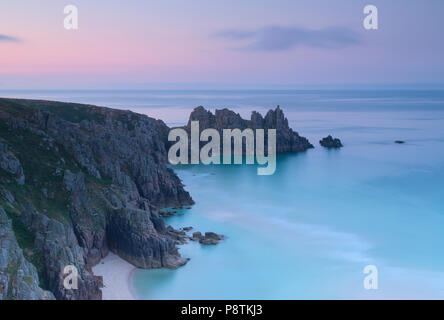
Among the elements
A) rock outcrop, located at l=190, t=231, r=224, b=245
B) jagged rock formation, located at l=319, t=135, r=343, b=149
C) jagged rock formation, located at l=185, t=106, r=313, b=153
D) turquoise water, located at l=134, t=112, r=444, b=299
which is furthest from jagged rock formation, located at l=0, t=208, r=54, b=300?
jagged rock formation, located at l=319, t=135, r=343, b=149

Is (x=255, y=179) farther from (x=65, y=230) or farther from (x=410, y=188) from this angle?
(x=65, y=230)

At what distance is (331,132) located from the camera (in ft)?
524

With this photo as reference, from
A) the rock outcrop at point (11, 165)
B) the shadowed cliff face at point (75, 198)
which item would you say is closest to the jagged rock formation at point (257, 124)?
the shadowed cliff face at point (75, 198)

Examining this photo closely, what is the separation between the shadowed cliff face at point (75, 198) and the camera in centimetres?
3478

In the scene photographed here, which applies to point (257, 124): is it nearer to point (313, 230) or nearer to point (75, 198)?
point (313, 230)

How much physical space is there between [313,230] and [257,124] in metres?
67.9

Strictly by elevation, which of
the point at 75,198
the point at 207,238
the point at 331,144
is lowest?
the point at 207,238

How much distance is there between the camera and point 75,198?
43469mm

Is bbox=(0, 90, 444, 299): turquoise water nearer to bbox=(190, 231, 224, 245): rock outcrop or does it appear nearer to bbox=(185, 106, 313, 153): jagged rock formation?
bbox=(190, 231, 224, 245): rock outcrop

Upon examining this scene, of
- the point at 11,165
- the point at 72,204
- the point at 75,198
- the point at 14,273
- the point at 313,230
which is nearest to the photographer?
the point at 14,273

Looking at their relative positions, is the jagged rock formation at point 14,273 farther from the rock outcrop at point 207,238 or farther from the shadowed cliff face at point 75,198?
the rock outcrop at point 207,238

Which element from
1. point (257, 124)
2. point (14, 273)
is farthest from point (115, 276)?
point (257, 124)
